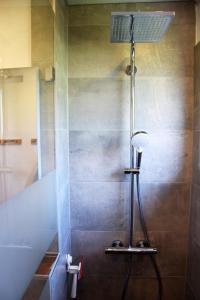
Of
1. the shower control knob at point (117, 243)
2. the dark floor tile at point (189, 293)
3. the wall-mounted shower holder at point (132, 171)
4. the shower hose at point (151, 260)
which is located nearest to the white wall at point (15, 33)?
the wall-mounted shower holder at point (132, 171)

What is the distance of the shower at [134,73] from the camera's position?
1128mm

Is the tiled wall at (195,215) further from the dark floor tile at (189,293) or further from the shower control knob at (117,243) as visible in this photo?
the shower control knob at (117,243)

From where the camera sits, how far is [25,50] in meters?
1.05

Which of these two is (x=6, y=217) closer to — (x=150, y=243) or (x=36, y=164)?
(x=36, y=164)

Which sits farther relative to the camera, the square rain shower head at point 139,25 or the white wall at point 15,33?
the square rain shower head at point 139,25

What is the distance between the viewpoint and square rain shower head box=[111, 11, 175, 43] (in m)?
1.10

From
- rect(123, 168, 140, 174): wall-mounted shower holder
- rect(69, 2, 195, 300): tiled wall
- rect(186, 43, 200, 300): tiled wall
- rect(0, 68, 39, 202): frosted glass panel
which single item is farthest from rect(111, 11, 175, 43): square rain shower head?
rect(123, 168, 140, 174): wall-mounted shower holder

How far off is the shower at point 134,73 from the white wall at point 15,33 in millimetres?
431

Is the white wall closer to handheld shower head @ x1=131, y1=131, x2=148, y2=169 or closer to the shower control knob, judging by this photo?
handheld shower head @ x1=131, y1=131, x2=148, y2=169

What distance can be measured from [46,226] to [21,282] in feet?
1.06

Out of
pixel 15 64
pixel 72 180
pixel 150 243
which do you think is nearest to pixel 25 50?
pixel 15 64

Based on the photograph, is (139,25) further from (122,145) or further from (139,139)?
(122,145)

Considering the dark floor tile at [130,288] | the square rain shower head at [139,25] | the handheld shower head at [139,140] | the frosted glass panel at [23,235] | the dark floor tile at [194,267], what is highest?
the square rain shower head at [139,25]

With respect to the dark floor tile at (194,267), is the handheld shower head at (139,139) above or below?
above
